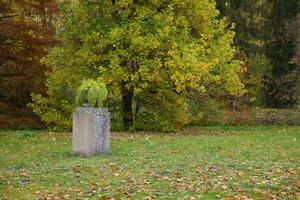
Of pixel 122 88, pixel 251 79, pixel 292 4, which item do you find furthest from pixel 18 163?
pixel 292 4

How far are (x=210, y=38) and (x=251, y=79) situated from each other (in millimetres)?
15243

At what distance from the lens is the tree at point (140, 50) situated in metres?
22.0

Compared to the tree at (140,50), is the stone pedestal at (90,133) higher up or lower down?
lower down

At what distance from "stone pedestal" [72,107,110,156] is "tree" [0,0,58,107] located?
1010cm

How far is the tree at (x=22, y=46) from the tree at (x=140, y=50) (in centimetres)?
97

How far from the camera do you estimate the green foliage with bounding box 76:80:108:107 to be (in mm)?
15594

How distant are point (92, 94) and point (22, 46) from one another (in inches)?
408

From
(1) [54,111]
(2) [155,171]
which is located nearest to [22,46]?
(1) [54,111]

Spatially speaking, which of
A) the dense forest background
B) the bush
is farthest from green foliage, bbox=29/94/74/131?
the bush

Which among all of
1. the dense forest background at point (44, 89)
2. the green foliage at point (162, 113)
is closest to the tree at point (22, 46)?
the dense forest background at point (44, 89)

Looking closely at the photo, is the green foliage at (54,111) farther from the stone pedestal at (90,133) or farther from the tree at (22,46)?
the stone pedestal at (90,133)

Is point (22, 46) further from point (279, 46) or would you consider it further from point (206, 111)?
point (279, 46)

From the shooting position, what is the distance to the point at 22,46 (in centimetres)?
2481

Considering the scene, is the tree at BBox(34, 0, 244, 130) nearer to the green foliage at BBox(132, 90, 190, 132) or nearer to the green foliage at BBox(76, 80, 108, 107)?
the green foliage at BBox(132, 90, 190, 132)
